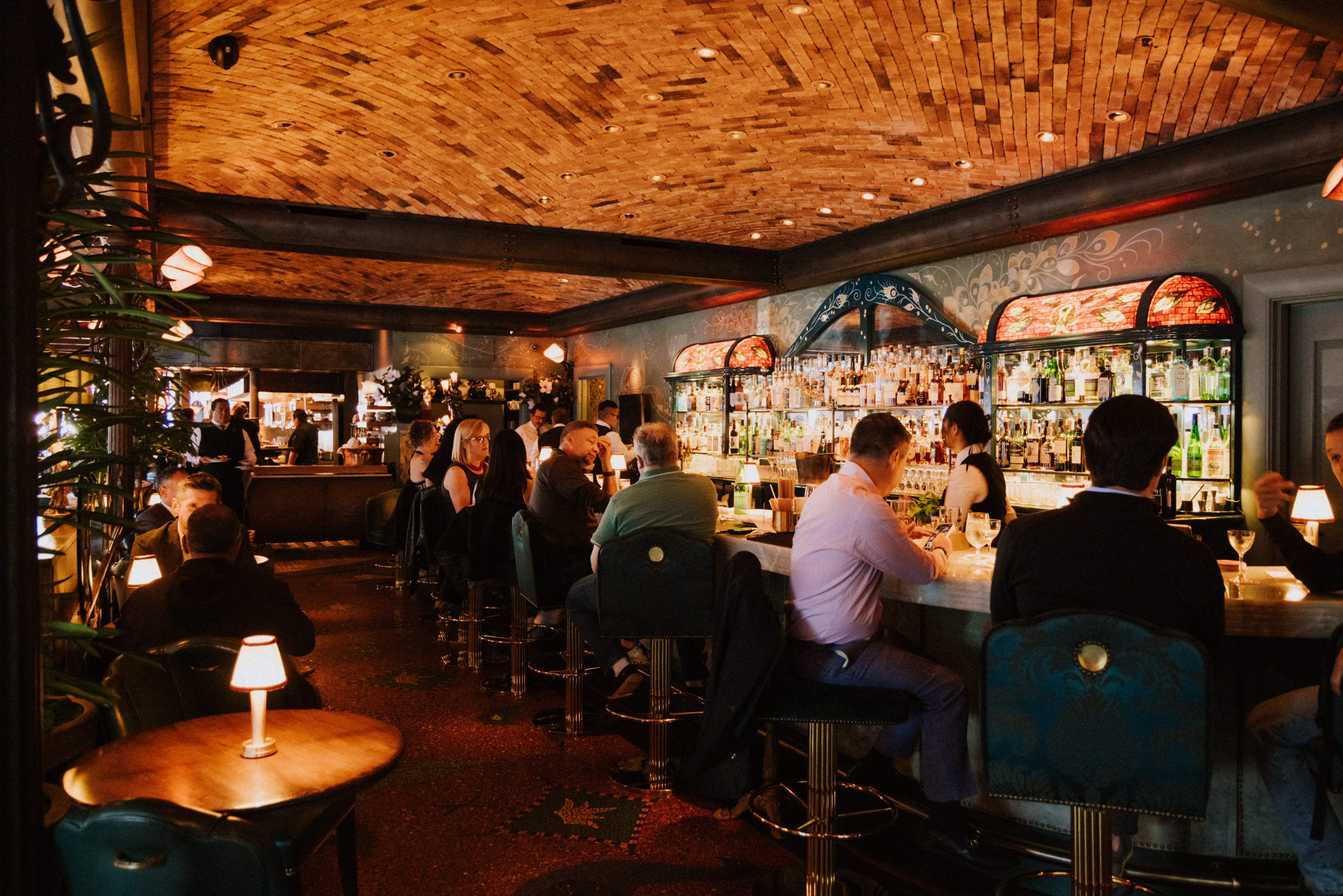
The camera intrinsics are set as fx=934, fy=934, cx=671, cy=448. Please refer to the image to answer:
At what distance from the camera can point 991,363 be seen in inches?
274

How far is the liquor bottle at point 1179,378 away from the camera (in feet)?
18.9

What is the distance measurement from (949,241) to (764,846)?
507cm

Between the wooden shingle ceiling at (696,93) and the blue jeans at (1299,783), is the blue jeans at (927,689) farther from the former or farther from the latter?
the wooden shingle ceiling at (696,93)

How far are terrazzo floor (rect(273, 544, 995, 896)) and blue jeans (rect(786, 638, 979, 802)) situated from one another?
44cm

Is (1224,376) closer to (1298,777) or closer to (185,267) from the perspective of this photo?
(1298,777)

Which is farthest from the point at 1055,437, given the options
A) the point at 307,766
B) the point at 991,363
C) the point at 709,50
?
the point at 307,766

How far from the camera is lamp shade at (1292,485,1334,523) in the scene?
328 centimetres

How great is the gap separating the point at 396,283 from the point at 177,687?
945 centimetres

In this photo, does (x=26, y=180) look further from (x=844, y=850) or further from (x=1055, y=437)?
(x=1055, y=437)

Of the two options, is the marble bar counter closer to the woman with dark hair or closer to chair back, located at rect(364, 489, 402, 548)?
the woman with dark hair

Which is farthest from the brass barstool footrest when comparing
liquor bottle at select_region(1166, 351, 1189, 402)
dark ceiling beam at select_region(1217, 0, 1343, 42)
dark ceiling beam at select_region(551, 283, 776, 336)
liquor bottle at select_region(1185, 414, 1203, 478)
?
dark ceiling beam at select_region(551, 283, 776, 336)

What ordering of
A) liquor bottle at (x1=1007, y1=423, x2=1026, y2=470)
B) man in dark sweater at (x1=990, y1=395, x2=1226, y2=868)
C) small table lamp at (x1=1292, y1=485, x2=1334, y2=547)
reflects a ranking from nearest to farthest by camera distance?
man in dark sweater at (x1=990, y1=395, x2=1226, y2=868) < small table lamp at (x1=1292, y1=485, x2=1334, y2=547) < liquor bottle at (x1=1007, y1=423, x2=1026, y2=470)

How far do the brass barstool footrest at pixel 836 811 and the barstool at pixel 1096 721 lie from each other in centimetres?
68

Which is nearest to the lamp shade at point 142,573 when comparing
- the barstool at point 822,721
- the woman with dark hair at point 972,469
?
the barstool at point 822,721
